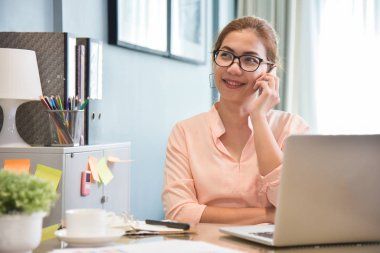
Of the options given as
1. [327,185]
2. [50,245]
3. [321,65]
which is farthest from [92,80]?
[321,65]

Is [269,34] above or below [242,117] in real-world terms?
above

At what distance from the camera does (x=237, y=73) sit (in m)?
1.95

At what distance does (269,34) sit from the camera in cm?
208

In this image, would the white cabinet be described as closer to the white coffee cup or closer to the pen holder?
the pen holder

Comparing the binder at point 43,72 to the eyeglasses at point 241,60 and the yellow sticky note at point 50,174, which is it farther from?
the eyeglasses at point 241,60

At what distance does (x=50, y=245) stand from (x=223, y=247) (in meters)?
0.34

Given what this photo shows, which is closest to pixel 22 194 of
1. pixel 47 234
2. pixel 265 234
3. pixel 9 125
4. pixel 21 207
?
pixel 21 207

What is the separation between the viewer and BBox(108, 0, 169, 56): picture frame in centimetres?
307

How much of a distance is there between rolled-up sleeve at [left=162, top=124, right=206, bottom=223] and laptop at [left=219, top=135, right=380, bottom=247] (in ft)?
1.61

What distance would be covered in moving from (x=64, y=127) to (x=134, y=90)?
4.18 feet

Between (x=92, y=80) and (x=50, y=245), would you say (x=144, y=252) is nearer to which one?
(x=50, y=245)

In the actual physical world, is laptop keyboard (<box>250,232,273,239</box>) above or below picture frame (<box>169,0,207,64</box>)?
below

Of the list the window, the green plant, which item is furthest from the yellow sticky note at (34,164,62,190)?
the window

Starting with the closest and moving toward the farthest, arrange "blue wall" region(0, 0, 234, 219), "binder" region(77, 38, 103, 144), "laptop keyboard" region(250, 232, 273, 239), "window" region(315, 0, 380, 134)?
"laptop keyboard" region(250, 232, 273, 239) < "binder" region(77, 38, 103, 144) < "blue wall" region(0, 0, 234, 219) < "window" region(315, 0, 380, 134)
